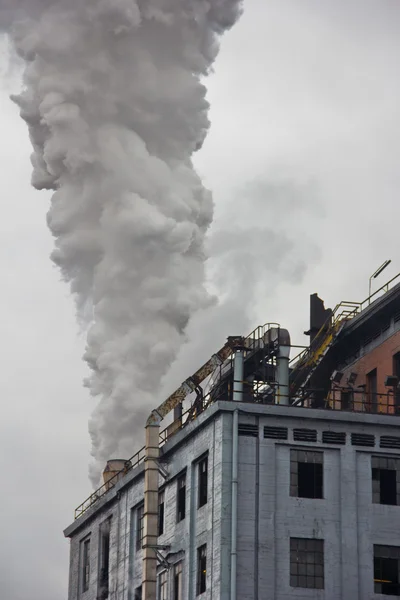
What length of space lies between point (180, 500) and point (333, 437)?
873 cm

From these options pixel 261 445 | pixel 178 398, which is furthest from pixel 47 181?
pixel 261 445

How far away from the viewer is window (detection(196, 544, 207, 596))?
65000mm

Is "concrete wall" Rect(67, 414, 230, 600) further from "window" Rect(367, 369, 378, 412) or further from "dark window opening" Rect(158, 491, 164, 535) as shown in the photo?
"window" Rect(367, 369, 378, 412)

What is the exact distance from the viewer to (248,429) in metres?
65.1

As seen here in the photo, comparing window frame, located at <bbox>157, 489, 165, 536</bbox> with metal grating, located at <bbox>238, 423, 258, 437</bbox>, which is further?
window frame, located at <bbox>157, 489, 165, 536</bbox>

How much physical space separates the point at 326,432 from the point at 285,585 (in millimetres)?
7321

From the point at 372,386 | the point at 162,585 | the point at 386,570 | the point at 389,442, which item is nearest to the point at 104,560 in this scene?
the point at 162,585

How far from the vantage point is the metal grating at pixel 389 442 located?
66062 millimetres

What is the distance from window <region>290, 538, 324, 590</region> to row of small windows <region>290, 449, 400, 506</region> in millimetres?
2166

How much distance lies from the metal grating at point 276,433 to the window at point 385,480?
4248 mm

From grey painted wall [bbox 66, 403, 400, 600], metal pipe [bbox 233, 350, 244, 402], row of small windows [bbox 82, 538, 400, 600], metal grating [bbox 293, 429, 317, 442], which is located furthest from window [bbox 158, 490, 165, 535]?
metal grating [bbox 293, 429, 317, 442]

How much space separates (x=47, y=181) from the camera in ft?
339

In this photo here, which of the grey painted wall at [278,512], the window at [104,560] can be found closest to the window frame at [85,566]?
the window at [104,560]

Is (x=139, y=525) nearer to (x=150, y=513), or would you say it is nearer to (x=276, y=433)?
(x=150, y=513)
